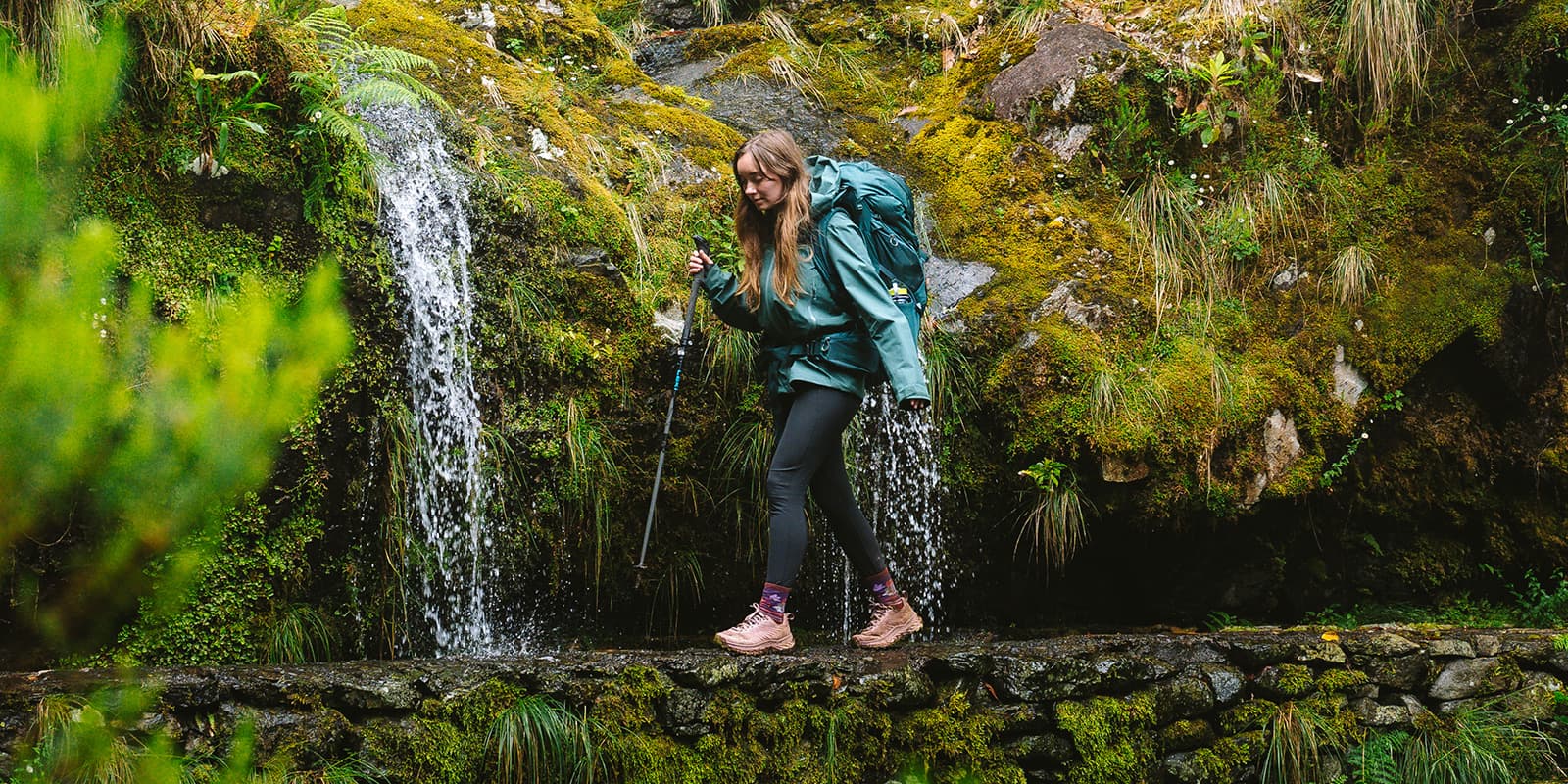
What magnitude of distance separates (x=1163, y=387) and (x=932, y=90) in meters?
3.25

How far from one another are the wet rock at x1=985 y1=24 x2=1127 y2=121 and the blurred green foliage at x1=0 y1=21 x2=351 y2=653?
17.8ft

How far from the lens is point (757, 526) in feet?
16.8

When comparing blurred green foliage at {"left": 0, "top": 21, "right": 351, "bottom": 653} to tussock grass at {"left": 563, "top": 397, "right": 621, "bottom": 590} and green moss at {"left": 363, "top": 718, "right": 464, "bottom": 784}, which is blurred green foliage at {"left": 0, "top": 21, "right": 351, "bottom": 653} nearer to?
green moss at {"left": 363, "top": 718, "right": 464, "bottom": 784}

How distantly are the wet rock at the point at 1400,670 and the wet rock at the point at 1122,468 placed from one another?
1.31m

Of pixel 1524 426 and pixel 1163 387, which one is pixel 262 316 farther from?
pixel 1524 426

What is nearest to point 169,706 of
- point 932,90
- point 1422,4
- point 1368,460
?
point 1368,460

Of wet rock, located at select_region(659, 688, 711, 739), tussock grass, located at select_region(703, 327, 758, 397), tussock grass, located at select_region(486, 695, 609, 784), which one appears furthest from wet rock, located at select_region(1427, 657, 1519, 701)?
tussock grass, located at select_region(486, 695, 609, 784)

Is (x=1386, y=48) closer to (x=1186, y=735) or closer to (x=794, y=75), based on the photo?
(x=794, y=75)

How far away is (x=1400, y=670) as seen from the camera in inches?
173

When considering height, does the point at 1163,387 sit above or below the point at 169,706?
above

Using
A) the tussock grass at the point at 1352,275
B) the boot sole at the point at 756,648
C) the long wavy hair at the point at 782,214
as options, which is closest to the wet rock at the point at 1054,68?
the tussock grass at the point at 1352,275

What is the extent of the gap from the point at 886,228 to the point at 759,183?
0.51m

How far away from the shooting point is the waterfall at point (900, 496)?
17.1 feet

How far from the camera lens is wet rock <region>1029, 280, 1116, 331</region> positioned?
226 inches
